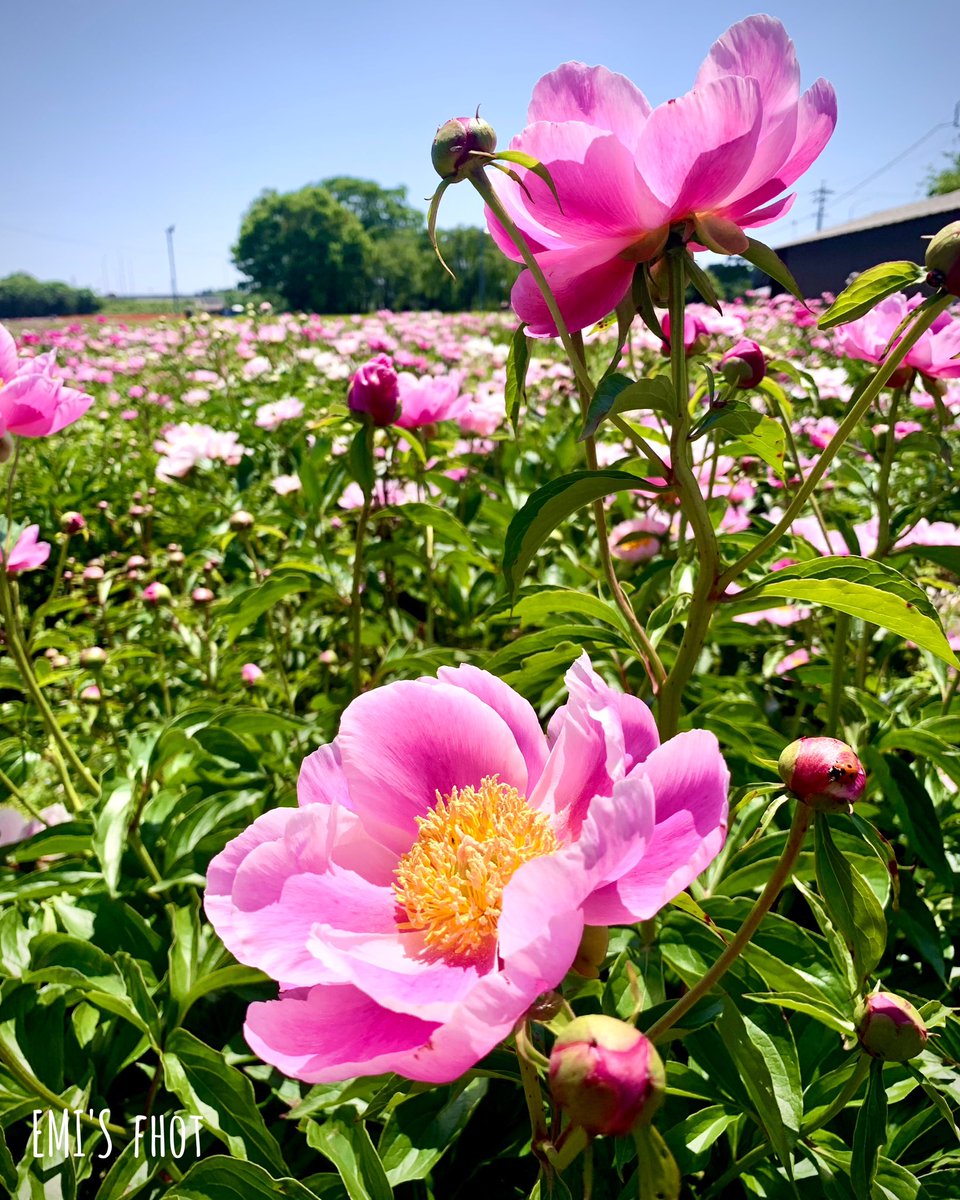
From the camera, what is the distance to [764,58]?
54 cm

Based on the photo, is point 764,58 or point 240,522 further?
point 240,522

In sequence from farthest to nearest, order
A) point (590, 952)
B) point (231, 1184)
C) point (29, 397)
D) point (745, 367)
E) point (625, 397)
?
1. point (29, 397)
2. point (745, 367)
3. point (231, 1184)
4. point (625, 397)
5. point (590, 952)

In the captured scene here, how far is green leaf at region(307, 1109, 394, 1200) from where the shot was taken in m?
0.69

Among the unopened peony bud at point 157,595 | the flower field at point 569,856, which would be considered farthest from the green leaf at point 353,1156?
the unopened peony bud at point 157,595

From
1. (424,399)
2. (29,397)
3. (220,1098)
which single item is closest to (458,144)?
(29,397)

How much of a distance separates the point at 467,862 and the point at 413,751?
0.09m

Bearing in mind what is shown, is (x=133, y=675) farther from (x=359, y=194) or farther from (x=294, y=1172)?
(x=359, y=194)

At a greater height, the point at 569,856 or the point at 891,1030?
the point at 569,856

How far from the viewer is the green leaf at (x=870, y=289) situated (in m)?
0.54

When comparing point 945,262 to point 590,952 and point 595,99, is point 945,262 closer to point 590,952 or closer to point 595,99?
point 595,99

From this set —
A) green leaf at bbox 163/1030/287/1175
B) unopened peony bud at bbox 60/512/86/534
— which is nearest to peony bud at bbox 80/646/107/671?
unopened peony bud at bbox 60/512/86/534

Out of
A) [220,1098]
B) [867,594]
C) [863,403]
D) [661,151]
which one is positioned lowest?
[220,1098]

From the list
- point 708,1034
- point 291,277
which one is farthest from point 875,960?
point 291,277

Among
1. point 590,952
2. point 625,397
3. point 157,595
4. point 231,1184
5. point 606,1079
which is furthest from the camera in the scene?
point 157,595
